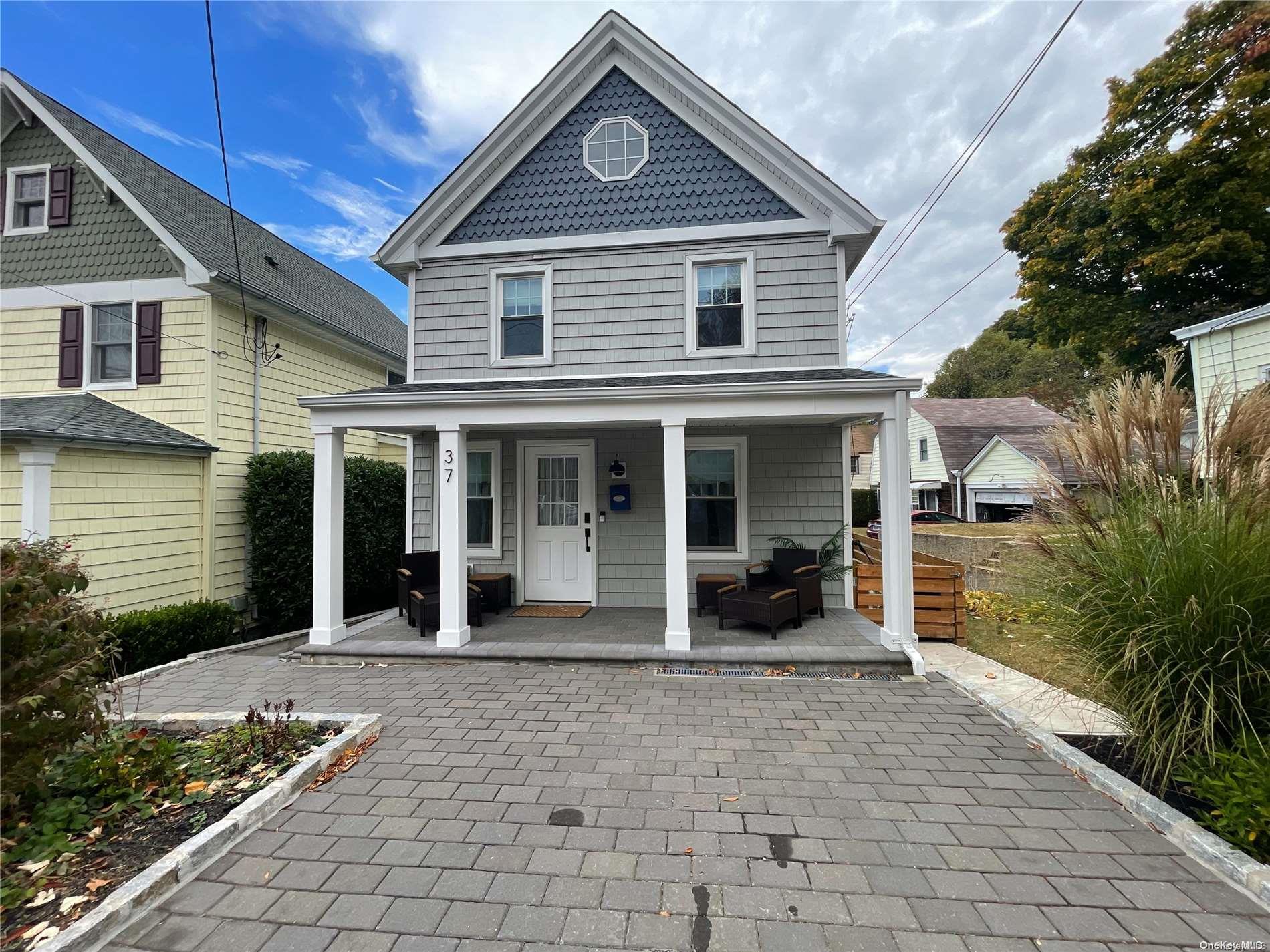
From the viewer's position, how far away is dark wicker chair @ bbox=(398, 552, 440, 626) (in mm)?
6914

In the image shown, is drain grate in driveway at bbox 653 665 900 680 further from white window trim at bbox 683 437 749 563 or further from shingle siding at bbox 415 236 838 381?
shingle siding at bbox 415 236 838 381

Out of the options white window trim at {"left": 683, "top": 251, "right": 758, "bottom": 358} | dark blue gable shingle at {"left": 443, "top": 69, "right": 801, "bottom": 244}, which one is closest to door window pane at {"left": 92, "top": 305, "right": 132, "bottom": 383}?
dark blue gable shingle at {"left": 443, "top": 69, "right": 801, "bottom": 244}

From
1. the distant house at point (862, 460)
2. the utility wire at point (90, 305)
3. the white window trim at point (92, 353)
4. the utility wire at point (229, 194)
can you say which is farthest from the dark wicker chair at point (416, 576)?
the distant house at point (862, 460)

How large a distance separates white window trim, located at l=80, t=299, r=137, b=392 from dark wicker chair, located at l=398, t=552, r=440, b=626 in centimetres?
541

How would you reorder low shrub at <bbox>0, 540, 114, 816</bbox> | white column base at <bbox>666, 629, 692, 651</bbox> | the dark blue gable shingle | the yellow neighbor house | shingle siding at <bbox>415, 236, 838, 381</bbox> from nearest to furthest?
low shrub at <bbox>0, 540, 114, 816</bbox>
white column base at <bbox>666, 629, 692, 651</bbox>
shingle siding at <bbox>415, 236, 838, 381</bbox>
the dark blue gable shingle
the yellow neighbor house

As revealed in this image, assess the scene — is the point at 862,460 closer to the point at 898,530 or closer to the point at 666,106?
the point at 666,106

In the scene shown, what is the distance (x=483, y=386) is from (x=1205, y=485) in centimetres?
677

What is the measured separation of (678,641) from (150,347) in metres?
9.11

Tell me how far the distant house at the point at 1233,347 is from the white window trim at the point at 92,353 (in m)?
16.7

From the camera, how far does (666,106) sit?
23.9 feet

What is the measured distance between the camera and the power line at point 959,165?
22.7 feet

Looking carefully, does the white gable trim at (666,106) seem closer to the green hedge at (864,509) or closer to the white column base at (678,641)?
the white column base at (678,641)

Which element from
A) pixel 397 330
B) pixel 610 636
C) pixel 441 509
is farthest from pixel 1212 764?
pixel 397 330

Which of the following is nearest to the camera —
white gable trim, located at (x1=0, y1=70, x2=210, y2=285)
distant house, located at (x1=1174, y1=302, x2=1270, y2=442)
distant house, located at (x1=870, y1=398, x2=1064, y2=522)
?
white gable trim, located at (x1=0, y1=70, x2=210, y2=285)
